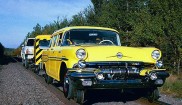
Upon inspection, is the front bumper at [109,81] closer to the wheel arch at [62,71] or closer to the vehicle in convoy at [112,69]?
the vehicle in convoy at [112,69]

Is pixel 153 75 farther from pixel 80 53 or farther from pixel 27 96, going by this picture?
pixel 27 96

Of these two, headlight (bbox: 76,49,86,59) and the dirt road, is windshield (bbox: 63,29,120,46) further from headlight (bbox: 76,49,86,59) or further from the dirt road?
headlight (bbox: 76,49,86,59)

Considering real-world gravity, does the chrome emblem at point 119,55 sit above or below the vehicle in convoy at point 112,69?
above

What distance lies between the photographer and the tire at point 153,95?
25.7 ft

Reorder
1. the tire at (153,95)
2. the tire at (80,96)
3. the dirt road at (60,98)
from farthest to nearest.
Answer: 1. the dirt road at (60,98)
2. the tire at (153,95)
3. the tire at (80,96)

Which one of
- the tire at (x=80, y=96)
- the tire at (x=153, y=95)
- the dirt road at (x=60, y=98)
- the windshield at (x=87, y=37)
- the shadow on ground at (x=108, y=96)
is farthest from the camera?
the windshield at (x=87, y=37)

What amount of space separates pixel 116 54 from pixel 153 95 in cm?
159

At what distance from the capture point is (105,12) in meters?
25.4

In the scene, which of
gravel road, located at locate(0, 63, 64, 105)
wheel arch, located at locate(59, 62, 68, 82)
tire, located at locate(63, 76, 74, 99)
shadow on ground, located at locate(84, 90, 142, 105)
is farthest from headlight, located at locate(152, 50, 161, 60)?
gravel road, located at locate(0, 63, 64, 105)

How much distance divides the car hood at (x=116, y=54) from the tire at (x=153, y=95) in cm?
88

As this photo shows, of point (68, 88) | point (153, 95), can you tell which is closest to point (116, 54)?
point (153, 95)

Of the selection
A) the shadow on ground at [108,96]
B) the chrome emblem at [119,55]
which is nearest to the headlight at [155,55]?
the chrome emblem at [119,55]

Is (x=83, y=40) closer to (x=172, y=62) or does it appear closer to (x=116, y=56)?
(x=116, y=56)

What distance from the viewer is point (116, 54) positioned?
713 cm
